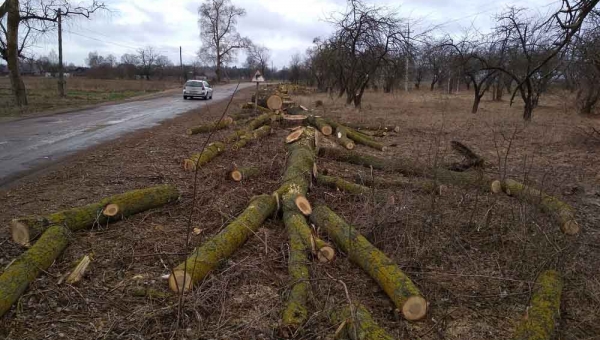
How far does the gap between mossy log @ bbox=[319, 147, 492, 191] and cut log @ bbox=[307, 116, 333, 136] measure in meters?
2.62

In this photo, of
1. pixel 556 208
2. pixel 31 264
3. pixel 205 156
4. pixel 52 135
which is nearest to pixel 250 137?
pixel 205 156

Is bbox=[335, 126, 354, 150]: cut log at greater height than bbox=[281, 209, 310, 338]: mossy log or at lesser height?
greater

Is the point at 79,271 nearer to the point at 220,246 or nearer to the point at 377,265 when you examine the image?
the point at 220,246

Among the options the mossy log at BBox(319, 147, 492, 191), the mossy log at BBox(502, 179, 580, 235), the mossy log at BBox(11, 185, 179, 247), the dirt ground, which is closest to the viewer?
the dirt ground

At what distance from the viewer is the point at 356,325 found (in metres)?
2.82

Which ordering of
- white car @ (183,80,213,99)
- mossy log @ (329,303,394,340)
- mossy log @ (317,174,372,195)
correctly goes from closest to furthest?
mossy log @ (329,303,394,340) → mossy log @ (317,174,372,195) → white car @ (183,80,213,99)

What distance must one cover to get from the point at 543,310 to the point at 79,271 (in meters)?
3.63

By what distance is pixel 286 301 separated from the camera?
10.8ft

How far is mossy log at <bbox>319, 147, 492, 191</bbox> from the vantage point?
6.68m

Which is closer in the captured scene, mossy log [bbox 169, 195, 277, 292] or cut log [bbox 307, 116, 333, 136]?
mossy log [bbox 169, 195, 277, 292]

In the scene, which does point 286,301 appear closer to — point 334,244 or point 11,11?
point 334,244

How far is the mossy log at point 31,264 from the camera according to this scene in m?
2.97

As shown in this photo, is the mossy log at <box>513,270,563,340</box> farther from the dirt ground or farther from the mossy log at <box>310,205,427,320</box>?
the mossy log at <box>310,205,427,320</box>

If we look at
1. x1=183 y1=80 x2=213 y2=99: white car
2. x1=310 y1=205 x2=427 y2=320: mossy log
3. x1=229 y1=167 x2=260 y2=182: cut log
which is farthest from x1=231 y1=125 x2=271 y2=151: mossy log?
x1=183 y1=80 x2=213 y2=99: white car
